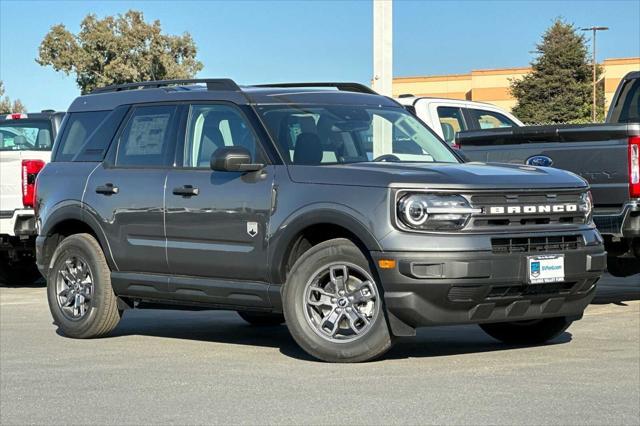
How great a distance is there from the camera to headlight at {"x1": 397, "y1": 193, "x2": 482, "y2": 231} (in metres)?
7.97

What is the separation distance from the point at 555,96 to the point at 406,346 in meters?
71.8

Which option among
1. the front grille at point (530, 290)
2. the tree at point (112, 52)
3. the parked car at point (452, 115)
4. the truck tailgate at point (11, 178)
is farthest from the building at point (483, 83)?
the front grille at point (530, 290)

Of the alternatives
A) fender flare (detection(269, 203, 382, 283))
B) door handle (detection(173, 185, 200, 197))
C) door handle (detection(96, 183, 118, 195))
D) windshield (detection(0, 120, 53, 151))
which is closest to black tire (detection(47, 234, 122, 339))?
door handle (detection(96, 183, 118, 195))

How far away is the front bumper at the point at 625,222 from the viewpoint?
1061 cm

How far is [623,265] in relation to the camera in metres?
11.6

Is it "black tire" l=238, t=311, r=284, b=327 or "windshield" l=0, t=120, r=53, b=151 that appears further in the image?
"windshield" l=0, t=120, r=53, b=151

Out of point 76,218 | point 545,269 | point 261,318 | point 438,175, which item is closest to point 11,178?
point 76,218

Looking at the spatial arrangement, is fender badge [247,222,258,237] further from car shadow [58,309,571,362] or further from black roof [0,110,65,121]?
black roof [0,110,65,121]

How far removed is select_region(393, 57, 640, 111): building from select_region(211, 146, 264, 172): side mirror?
253ft

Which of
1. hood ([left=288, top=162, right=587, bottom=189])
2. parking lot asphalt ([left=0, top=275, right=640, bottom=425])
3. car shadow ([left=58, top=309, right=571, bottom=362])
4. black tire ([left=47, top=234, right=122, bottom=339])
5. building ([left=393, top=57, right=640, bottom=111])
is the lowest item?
car shadow ([left=58, top=309, right=571, bottom=362])

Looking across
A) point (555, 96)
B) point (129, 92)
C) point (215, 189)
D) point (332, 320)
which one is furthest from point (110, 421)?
point (555, 96)

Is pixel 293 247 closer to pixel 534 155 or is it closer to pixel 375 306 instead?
pixel 375 306

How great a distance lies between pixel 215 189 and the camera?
8.98m

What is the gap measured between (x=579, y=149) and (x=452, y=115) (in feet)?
14.3
